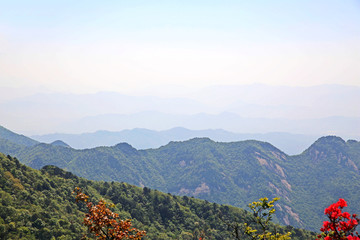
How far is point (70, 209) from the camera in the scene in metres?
A: 120

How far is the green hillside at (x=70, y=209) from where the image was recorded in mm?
92706

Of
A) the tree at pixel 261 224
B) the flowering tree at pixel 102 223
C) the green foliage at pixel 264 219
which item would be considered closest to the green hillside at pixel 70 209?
the tree at pixel 261 224

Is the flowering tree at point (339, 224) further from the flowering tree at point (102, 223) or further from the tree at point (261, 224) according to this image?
the flowering tree at point (102, 223)

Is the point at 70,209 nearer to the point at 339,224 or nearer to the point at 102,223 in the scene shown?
the point at 102,223

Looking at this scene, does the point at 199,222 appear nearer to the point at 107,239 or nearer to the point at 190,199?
the point at 190,199

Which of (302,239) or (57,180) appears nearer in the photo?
(57,180)

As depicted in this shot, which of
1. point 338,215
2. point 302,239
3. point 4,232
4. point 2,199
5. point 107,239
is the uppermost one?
point 338,215

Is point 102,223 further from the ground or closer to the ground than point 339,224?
closer to the ground

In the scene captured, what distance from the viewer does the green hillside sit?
9271cm

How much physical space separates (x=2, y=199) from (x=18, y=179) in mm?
19994

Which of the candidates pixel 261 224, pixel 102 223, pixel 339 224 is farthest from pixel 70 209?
pixel 339 224

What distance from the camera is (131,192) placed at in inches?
6678

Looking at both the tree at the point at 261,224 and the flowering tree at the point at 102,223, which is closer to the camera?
the flowering tree at the point at 102,223

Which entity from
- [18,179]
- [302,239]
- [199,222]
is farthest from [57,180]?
[302,239]
